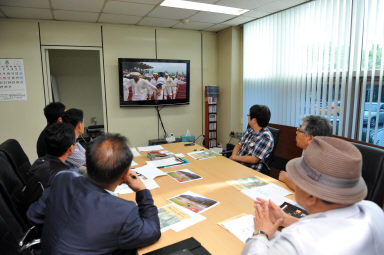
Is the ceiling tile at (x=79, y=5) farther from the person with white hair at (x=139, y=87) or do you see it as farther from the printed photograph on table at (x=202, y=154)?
the printed photograph on table at (x=202, y=154)

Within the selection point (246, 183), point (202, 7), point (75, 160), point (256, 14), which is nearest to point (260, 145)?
point (246, 183)

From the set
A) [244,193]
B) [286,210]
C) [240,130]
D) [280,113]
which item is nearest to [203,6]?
[280,113]

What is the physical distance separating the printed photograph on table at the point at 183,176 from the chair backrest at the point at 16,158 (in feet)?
3.87

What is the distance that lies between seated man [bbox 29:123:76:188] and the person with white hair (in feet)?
9.10

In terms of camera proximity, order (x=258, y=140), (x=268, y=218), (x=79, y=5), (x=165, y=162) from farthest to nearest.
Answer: (x=79, y=5)
(x=258, y=140)
(x=165, y=162)
(x=268, y=218)

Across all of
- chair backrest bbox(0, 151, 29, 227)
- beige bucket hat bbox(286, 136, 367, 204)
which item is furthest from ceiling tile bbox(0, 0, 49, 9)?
beige bucket hat bbox(286, 136, 367, 204)

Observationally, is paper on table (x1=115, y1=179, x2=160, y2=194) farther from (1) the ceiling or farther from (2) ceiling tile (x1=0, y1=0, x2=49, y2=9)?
(2) ceiling tile (x1=0, y1=0, x2=49, y2=9)

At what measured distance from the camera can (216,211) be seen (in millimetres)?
1490

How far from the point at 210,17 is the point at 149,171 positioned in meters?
2.86

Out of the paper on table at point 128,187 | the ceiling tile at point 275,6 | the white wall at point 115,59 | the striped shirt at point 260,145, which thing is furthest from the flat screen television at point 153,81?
the paper on table at point 128,187

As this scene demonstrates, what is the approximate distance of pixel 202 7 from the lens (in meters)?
3.58

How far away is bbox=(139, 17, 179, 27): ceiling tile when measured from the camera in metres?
4.05

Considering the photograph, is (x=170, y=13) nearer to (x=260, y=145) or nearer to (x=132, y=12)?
(x=132, y=12)

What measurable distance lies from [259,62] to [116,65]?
96.9 inches
